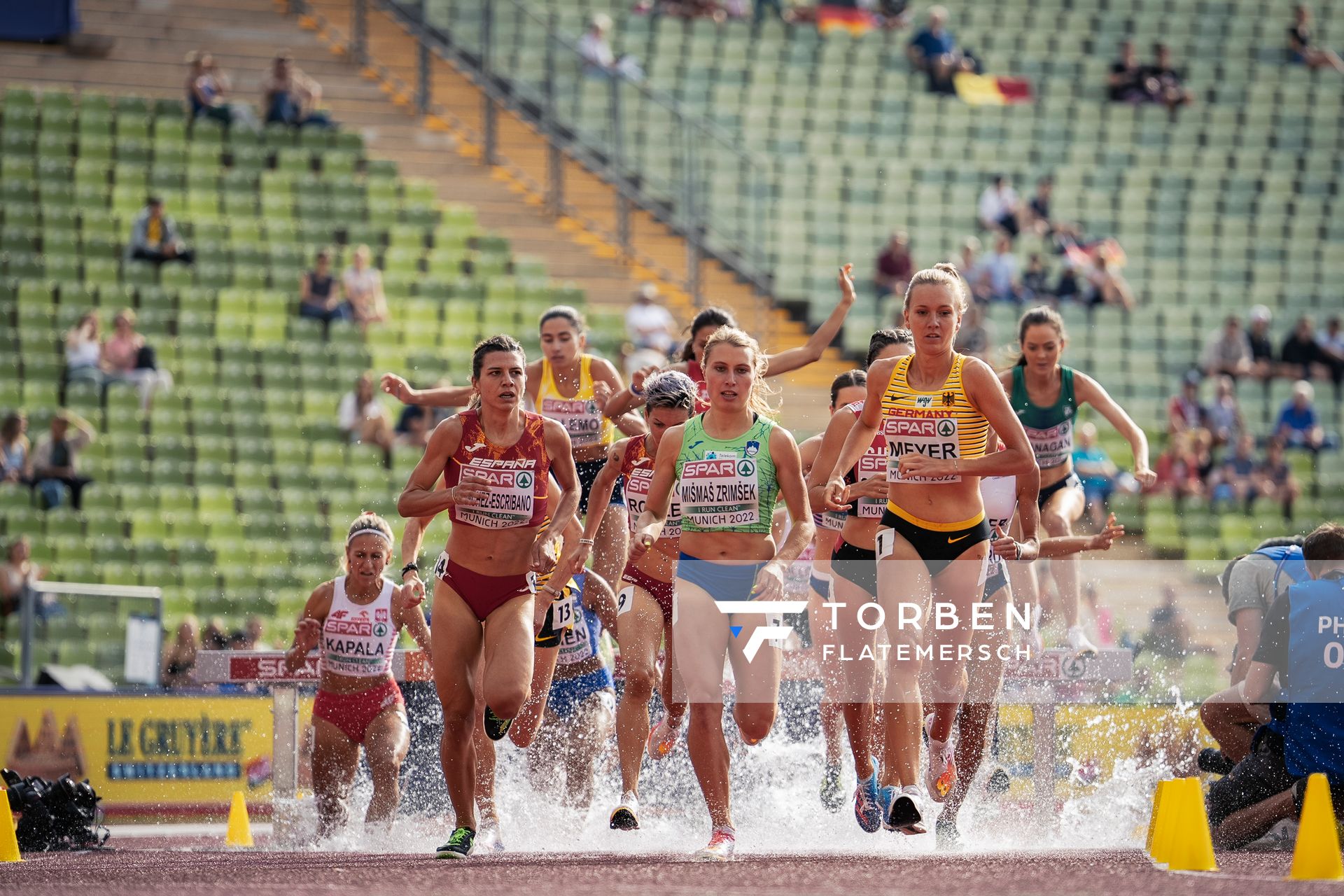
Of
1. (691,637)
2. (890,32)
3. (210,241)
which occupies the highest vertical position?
(890,32)

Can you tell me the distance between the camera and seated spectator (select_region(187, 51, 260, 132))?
20625mm

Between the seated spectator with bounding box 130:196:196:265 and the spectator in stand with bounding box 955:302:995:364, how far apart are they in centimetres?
785

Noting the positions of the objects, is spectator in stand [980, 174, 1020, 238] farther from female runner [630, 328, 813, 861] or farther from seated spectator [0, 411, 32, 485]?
female runner [630, 328, 813, 861]

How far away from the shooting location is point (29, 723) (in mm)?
13773

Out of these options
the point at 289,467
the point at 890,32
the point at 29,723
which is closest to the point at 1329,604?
the point at 29,723

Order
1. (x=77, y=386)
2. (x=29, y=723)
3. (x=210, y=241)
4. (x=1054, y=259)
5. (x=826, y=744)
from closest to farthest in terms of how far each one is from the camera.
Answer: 1. (x=826, y=744)
2. (x=29, y=723)
3. (x=77, y=386)
4. (x=210, y=241)
5. (x=1054, y=259)

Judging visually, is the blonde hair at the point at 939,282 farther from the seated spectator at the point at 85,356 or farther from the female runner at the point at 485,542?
the seated spectator at the point at 85,356

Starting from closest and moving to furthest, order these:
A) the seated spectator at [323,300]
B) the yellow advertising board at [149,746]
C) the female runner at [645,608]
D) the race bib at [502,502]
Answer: the race bib at [502,502], the female runner at [645,608], the yellow advertising board at [149,746], the seated spectator at [323,300]


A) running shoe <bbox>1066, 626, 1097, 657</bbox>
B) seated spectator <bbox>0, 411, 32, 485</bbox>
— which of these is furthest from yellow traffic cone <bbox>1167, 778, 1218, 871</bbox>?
seated spectator <bbox>0, 411, 32, 485</bbox>

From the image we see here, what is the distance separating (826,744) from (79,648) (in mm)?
6400

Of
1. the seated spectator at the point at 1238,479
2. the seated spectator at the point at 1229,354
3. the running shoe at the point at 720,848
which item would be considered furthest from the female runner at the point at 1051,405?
the seated spectator at the point at 1229,354

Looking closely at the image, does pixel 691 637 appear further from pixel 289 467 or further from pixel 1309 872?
pixel 289 467

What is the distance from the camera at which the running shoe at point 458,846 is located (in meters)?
8.84

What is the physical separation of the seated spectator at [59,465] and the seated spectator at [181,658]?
2.21m
